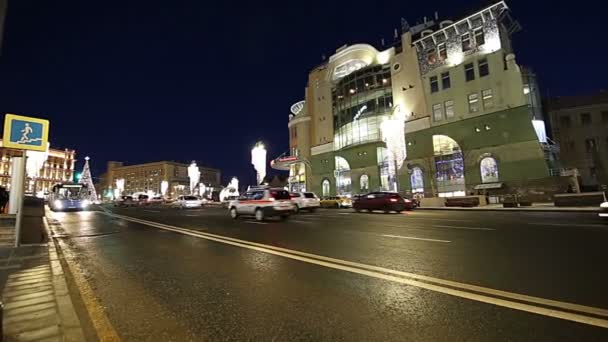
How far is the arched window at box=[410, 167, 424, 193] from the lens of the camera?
40.8 meters

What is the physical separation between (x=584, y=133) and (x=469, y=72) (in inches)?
853

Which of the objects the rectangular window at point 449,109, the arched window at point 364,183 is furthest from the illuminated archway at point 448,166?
the arched window at point 364,183

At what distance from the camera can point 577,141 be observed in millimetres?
43906

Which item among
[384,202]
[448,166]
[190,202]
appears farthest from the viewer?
[448,166]

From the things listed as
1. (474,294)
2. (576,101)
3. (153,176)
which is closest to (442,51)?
(576,101)

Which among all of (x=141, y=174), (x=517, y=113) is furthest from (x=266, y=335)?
(x=141, y=174)

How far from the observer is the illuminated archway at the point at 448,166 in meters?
37.3

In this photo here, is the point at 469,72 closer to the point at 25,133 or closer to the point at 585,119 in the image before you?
the point at 585,119

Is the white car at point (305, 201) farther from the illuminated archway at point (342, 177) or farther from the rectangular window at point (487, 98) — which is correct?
the rectangular window at point (487, 98)

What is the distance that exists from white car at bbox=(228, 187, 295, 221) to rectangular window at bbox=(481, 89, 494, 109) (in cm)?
3086

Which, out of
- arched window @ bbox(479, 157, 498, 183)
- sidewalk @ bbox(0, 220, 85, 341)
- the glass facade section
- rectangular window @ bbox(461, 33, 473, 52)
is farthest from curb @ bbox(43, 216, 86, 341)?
rectangular window @ bbox(461, 33, 473, 52)

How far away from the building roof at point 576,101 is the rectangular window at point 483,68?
63.2ft

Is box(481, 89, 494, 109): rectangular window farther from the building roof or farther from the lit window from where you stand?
the building roof

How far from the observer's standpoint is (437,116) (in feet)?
132
